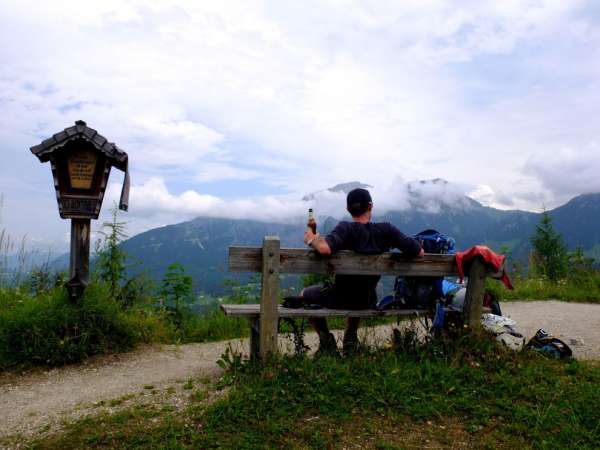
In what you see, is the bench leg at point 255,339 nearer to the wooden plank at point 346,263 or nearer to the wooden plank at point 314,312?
the wooden plank at point 314,312

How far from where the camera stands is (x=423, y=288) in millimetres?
5973

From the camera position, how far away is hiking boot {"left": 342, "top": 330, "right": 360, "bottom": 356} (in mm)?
5371

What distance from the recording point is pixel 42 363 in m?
6.04

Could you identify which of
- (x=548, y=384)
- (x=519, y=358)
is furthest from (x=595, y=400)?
(x=519, y=358)

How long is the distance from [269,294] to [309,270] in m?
0.48

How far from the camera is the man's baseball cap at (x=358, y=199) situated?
213 inches

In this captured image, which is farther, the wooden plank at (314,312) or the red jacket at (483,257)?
the red jacket at (483,257)

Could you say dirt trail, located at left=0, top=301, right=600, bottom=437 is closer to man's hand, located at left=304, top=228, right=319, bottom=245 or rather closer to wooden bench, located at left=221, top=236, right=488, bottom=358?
wooden bench, located at left=221, top=236, right=488, bottom=358

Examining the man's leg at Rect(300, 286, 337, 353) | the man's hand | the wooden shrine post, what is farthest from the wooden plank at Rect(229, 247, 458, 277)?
the wooden shrine post

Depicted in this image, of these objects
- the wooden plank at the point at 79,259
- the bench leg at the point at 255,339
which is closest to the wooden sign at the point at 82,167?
the wooden plank at the point at 79,259

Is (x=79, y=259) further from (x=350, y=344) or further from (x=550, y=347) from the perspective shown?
(x=550, y=347)

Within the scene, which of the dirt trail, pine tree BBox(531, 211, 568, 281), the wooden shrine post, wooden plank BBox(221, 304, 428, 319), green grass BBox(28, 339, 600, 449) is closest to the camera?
green grass BBox(28, 339, 600, 449)

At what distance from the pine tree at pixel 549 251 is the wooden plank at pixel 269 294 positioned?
34.9 feet

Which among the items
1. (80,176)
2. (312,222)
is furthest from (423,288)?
(80,176)
